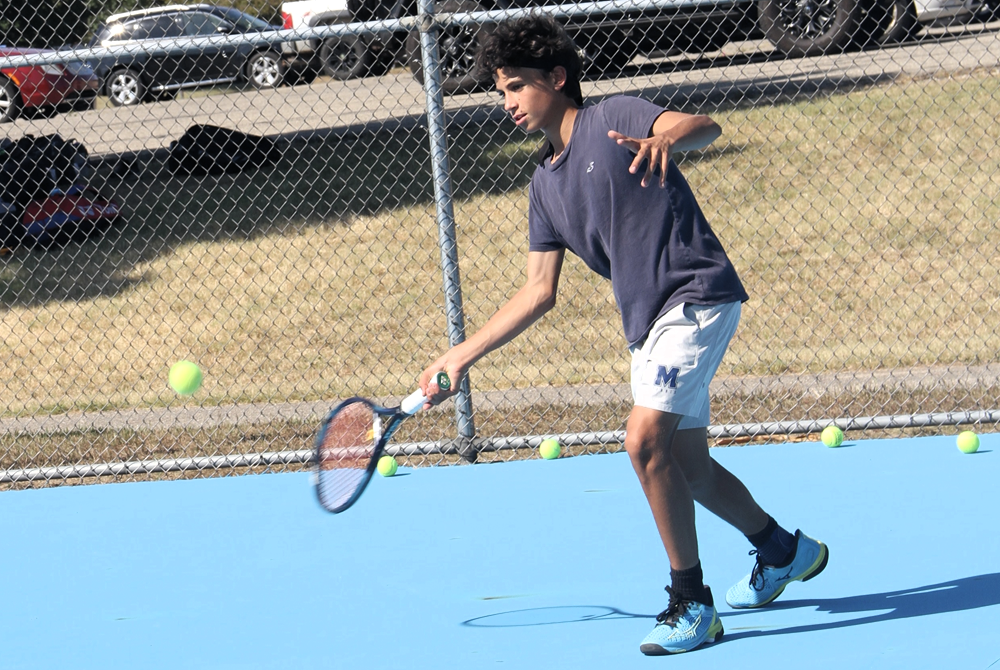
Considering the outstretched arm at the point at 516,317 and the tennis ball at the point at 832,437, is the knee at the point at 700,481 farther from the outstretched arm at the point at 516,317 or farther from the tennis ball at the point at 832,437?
the tennis ball at the point at 832,437

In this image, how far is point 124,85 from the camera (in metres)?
14.5

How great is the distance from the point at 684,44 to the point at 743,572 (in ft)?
27.7

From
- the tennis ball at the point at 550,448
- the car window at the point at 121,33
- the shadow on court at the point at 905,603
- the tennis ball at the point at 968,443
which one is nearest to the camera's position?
the shadow on court at the point at 905,603

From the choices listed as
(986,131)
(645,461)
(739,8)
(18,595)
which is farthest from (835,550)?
(739,8)

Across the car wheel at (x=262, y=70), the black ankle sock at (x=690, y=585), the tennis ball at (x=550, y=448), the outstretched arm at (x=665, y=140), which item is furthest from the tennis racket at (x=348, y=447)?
the car wheel at (x=262, y=70)

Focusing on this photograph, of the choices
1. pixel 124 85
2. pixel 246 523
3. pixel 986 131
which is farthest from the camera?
pixel 124 85

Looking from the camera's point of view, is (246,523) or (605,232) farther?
(246,523)

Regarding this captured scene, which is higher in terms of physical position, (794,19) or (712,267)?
(794,19)

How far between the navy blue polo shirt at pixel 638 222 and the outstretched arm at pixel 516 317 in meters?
0.26

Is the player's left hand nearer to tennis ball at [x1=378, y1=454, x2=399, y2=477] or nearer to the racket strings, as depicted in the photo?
the racket strings

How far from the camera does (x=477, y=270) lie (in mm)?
8891

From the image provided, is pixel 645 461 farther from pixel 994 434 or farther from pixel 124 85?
pixel 124 85

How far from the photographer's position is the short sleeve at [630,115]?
3.24 metres

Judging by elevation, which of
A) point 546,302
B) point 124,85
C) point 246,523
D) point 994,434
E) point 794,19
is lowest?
point 994,434
